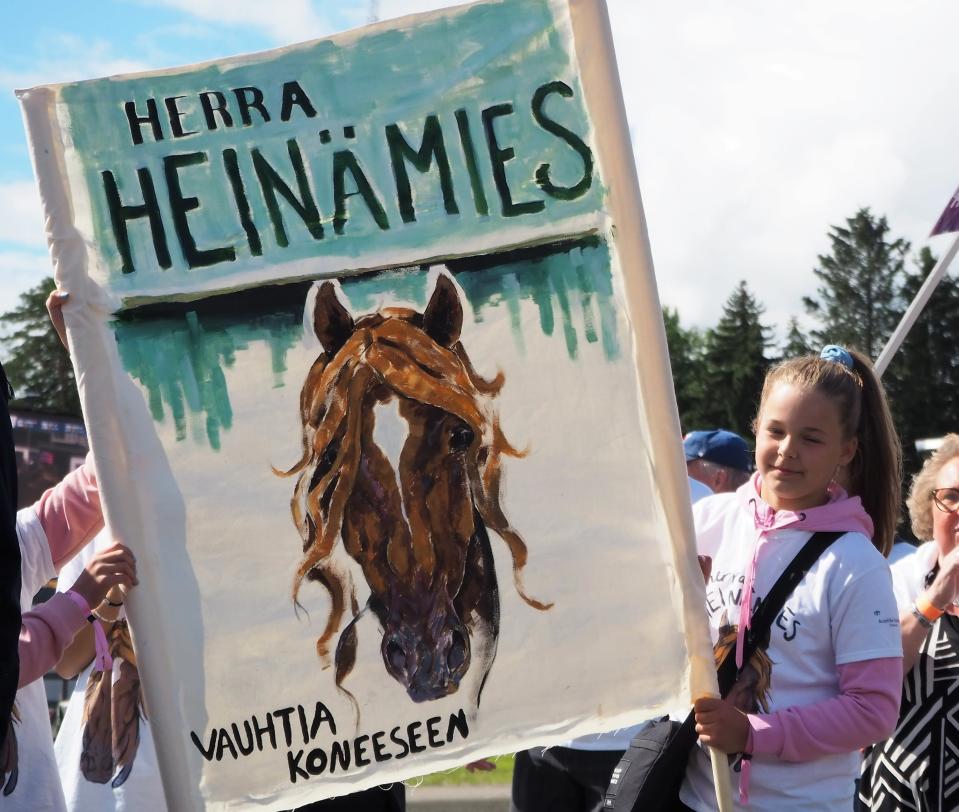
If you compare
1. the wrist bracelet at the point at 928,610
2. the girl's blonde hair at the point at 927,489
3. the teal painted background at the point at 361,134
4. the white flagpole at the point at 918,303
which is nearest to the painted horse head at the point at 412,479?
the teal painted background at the point at 361,134

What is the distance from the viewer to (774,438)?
2.72 m

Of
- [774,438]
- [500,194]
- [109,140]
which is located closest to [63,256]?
[109,140]

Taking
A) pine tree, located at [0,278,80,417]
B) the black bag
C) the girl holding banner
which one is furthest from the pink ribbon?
pine tree, located at [0,278,80,417]

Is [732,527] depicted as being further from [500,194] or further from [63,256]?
[63,256]

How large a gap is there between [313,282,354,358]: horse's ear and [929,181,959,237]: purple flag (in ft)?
13.9

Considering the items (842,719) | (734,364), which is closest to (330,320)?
(842,719)

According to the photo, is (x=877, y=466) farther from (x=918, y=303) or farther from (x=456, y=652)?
(x=918, y=303)

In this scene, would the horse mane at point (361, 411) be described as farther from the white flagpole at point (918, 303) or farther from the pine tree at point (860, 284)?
the pine tree at point (860, 284)

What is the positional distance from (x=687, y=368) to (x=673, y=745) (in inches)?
2667

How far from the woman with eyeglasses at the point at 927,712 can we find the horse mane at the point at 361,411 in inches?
51.8

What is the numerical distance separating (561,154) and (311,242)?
1.66 ft

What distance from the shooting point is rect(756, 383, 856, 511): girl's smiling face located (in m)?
2.67

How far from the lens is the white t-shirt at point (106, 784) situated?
3477mm

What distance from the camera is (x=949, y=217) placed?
5.88 m
